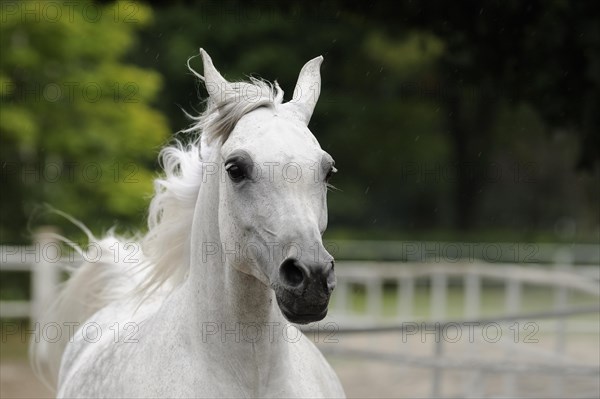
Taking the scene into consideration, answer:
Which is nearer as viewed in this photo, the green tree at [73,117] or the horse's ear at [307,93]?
the horse's ear at [307,93]

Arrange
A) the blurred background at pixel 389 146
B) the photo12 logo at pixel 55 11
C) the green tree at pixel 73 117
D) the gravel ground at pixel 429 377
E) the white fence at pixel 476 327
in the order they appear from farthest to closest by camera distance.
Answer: the green tree at pixel 73 117
the photo12 logo at pixel 55 11
the blurred background at pixel 389 146
the gravel ground at pixel 429 377
the white fence at pixel 476 327

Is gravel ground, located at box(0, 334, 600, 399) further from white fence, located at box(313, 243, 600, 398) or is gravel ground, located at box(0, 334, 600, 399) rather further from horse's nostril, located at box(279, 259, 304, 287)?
horse's nostril, located at box(279, 259, 304, 287)

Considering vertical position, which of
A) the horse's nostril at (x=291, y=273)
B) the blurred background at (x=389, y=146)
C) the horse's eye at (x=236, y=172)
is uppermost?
the blurred background at (x=389, y=146)

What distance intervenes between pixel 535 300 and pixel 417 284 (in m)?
3.09

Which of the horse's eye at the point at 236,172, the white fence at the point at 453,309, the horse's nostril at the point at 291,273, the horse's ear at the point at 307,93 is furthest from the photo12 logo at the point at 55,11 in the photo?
the horse's nostril at the point at 291,273

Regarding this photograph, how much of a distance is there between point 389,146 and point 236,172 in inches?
1128

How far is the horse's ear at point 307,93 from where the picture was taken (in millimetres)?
3393

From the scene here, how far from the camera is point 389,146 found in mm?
31531

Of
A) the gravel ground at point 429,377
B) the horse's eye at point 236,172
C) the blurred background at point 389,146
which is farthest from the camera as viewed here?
the blurred background at point 389,146

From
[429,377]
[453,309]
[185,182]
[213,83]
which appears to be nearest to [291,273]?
[213,83]

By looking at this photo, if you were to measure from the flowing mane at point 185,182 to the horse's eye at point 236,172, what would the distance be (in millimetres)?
284

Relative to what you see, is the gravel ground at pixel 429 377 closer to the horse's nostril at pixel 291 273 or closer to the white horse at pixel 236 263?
the white horse at pixel 236 263

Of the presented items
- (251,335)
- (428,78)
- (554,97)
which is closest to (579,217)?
(428,78)

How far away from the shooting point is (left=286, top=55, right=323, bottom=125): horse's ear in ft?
11.1
